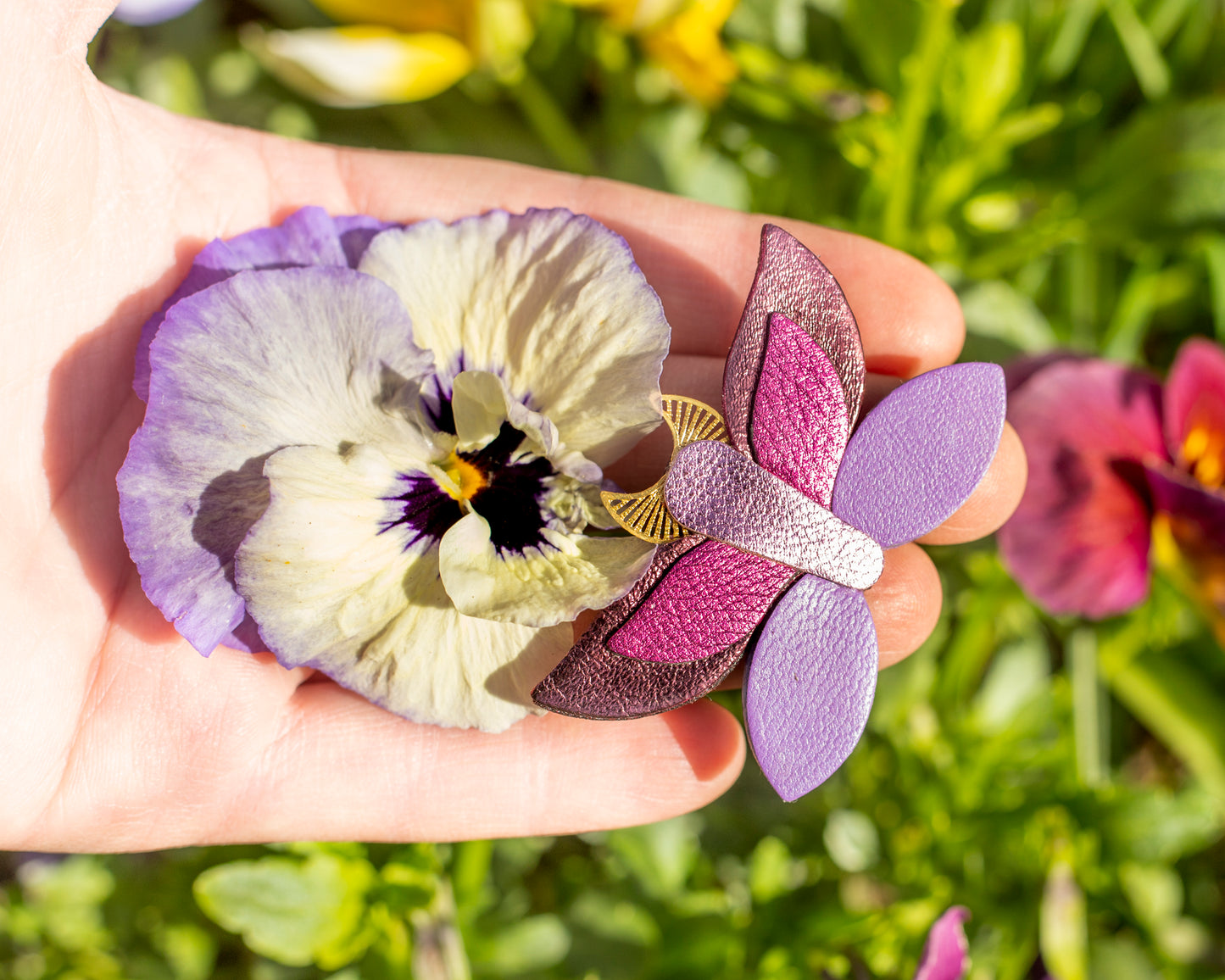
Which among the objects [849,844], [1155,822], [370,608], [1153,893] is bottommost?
[1153,893]

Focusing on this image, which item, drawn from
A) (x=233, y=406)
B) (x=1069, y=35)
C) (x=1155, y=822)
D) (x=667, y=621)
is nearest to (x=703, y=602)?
(x=667, y=621)

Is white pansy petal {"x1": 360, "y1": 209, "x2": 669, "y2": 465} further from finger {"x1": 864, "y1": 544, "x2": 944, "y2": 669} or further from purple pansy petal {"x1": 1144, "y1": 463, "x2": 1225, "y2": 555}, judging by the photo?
purple pansy petal {"x1": 1144, "y1": 463, "x2": 1225, "y2": 555}

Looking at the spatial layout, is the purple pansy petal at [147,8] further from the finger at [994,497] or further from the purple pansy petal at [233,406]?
the finger at [994,497]

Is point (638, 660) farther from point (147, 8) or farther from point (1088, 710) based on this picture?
point (147, 8)

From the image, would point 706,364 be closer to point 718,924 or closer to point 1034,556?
point 1034,556

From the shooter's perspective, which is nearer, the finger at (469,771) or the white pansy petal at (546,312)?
the white pansy petal at (546,312)

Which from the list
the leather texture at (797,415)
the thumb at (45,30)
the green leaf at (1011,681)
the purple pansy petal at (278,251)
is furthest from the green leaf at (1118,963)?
the thumb at (45,30)
